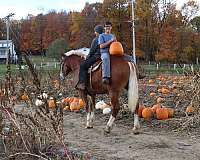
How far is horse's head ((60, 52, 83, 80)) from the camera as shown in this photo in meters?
9.10

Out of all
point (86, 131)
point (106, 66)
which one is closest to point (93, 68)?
point (106, 66)

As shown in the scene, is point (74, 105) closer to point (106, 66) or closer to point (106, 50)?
point (106, 50)

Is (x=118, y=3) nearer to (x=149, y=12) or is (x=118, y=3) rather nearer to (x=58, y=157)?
(x=149, y=12)

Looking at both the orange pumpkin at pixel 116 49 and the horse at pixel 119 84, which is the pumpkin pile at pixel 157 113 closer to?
the horse at pixel 119 84

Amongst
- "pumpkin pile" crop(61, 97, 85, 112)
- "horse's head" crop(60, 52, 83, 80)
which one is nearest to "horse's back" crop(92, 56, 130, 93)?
"horse's head" crop(60, 52, 83, 80)

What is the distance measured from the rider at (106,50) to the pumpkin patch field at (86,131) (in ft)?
3.03

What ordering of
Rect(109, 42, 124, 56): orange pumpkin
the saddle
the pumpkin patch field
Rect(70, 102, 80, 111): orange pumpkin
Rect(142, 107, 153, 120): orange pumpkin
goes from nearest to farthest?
the pumpkin patch field
Rect(109, 42, 124, 56): orange pumpkin
the saddle
Rect(142, 107, 153, 120): orange pumpkin
Rect(70, 102, 80, 111): orange pumpkin

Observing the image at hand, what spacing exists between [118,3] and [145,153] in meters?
47.9

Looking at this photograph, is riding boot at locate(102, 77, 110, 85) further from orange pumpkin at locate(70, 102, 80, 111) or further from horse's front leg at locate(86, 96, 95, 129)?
orange pumpkin at locate(70, 102, 80, 111)

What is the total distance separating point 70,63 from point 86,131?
1804mm

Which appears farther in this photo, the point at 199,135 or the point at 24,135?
the point at 199,135

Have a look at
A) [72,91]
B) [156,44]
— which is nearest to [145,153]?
[72,91]

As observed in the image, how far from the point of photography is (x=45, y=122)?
16.1ft

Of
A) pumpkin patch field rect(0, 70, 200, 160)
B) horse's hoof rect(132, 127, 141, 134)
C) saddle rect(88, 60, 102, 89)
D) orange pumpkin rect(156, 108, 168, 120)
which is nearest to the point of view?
pumpkin patch field rect(0, 70, 200, 160)
